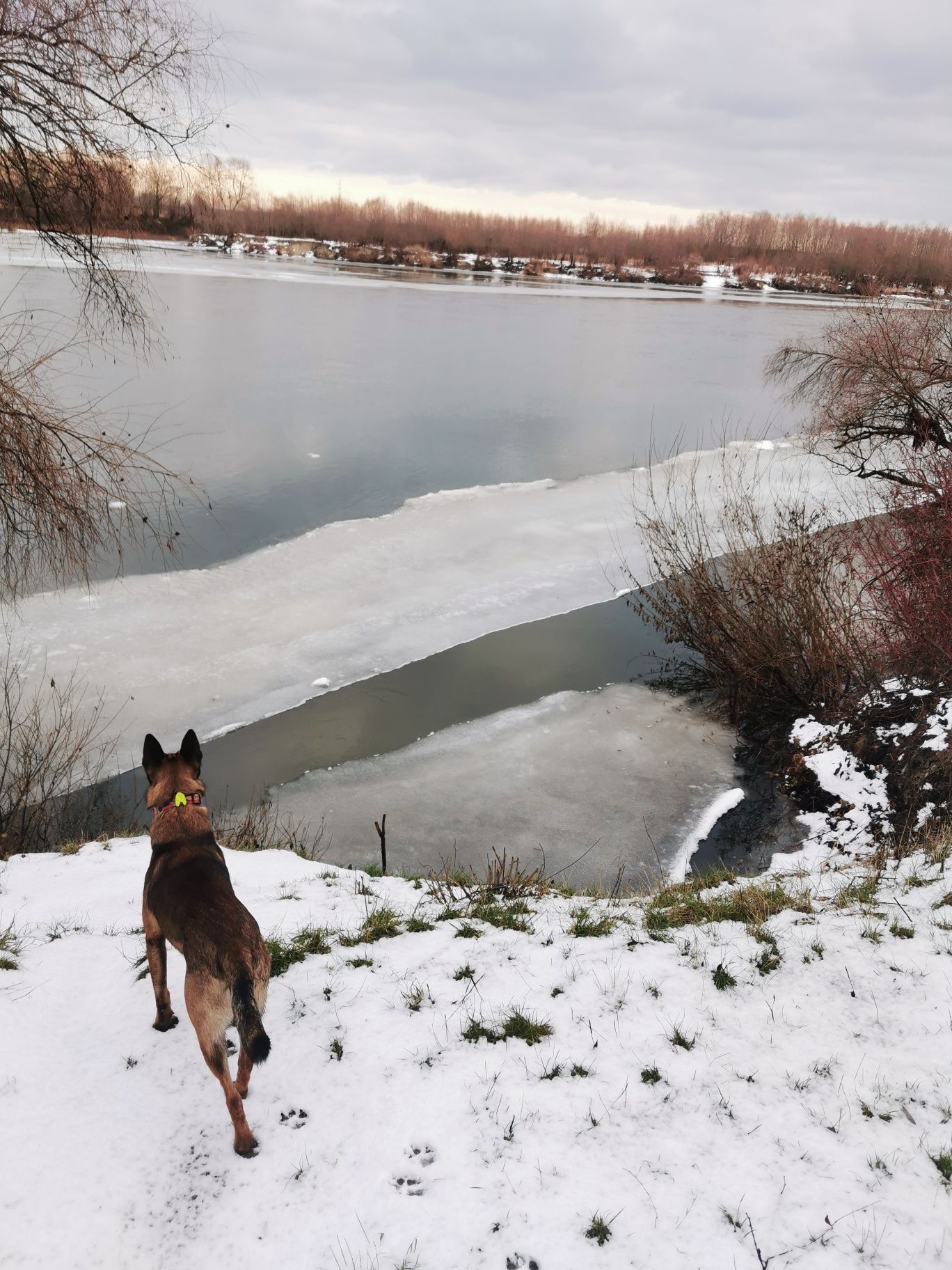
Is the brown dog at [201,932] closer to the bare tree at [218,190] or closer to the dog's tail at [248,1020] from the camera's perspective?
the dog's tail at [248,1020]

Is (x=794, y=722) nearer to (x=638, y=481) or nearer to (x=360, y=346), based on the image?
(x=638, y=481)

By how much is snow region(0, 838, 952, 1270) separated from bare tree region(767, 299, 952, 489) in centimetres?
875

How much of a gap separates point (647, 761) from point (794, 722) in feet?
6.79

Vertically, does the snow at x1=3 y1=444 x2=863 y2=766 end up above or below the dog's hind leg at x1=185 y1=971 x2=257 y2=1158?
below

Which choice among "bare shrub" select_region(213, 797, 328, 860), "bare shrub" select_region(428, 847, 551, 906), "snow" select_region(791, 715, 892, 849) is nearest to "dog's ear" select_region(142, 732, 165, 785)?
"bare shrub" select_region(428, 847, 551, 906)

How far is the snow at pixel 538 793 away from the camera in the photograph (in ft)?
21.6

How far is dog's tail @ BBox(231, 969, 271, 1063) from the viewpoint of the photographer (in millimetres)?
2525

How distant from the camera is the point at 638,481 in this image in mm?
15445

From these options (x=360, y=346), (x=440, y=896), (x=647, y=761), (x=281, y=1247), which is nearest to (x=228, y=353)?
(x=360, y=346)

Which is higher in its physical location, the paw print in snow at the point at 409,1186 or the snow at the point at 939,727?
the paw print in snow at the point at 409,1186

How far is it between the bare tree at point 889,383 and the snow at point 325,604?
1586 millimetres

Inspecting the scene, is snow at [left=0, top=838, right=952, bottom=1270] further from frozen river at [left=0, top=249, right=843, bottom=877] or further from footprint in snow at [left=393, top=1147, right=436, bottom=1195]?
frozen river at [left=0, top=249, right=843, bottom=877]

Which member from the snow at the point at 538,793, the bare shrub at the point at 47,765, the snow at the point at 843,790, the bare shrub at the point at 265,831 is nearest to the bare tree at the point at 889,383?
the snow at the point at 843,790

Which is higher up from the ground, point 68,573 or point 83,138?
point 83,138
